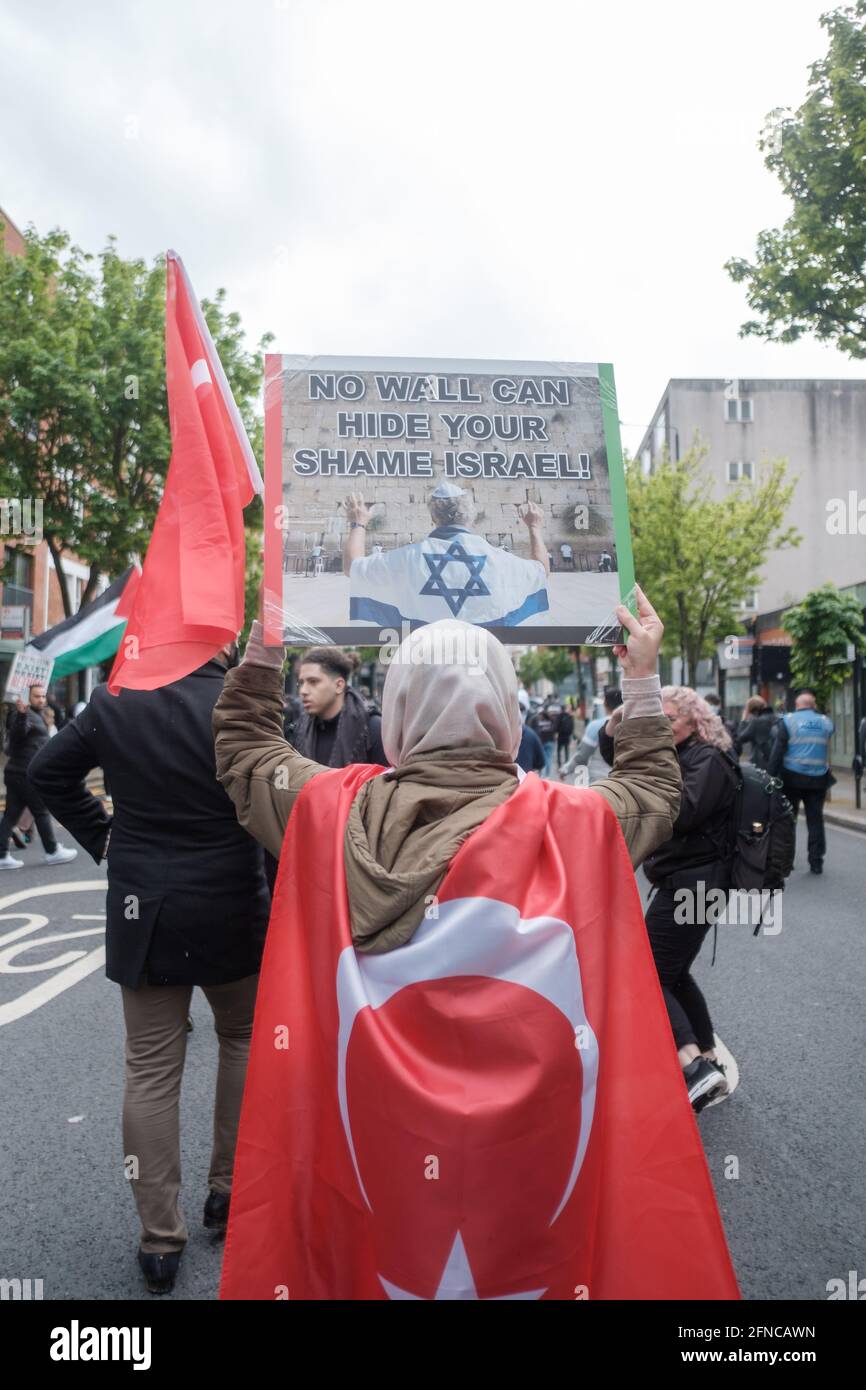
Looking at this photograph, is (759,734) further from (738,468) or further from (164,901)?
(738,468)

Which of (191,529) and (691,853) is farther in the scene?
Answer: (691,853)

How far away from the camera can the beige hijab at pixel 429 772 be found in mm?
1874

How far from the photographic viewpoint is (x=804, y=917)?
27.8 ft

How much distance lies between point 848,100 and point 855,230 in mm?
1333

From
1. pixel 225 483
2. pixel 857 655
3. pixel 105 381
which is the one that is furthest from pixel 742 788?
pixel 105 381

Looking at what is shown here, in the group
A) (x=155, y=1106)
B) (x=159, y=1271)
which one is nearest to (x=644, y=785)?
(x=155, y=1106)

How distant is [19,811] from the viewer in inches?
445

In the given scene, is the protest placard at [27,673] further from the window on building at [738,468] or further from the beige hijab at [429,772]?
the window on building at [738,468]

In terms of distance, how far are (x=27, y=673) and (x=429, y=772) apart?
985cm

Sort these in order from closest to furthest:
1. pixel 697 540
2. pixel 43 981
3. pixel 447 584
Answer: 1. pixel 447 584
2. pixel 43 981
3. pixel 697 540

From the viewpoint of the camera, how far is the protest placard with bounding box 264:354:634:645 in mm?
2439

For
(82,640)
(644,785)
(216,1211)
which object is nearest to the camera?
(644,785)

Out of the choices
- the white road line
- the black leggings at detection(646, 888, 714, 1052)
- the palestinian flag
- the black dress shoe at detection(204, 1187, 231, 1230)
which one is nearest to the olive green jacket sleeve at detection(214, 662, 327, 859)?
the black dress shoe at detection(204, 1187, 231, 1230)
